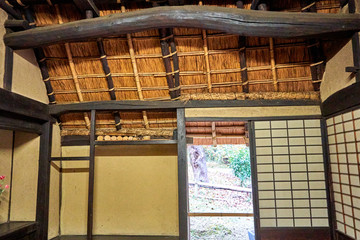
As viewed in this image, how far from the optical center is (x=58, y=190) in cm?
418

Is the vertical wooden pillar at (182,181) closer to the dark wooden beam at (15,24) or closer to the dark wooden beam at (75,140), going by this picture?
the dark wooden beam at (75,140)

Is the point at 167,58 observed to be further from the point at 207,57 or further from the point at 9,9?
the point at 9,9

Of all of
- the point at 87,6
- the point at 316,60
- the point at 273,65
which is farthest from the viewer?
the point at 273,65

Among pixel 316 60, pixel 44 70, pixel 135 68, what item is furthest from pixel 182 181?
pixel 44 70

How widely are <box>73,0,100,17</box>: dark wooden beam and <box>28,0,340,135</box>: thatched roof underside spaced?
0.22 m

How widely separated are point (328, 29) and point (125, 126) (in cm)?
311

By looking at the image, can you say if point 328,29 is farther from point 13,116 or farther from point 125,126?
point 13,116

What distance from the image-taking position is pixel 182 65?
3541mm

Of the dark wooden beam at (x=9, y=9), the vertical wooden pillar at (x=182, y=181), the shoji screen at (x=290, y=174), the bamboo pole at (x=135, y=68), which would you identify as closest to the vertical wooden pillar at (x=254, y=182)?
the shoji screen at (x=290, y=174)

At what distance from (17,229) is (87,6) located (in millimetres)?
2814

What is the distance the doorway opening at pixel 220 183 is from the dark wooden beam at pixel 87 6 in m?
2.45

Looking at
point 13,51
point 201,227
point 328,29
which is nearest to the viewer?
point 328,29

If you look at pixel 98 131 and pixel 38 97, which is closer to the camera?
pixel 38 97

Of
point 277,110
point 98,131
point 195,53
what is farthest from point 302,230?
point 98,131
